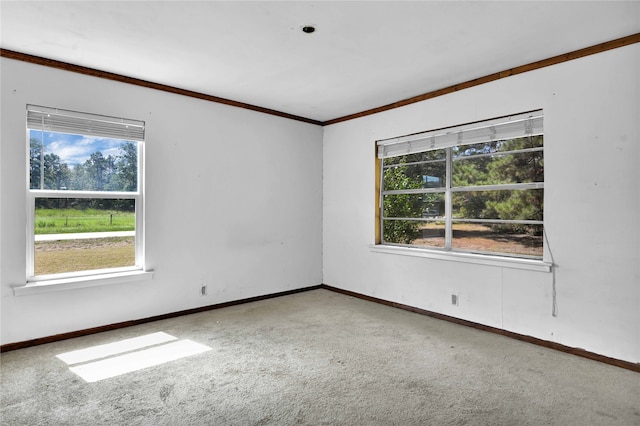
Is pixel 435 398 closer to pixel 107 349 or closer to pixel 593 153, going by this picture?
pixel 593 153

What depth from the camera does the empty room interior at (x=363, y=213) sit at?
8.07 feet

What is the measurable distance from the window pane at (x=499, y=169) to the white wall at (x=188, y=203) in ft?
7.10

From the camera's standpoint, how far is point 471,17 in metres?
2.54

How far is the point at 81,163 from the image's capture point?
141 inches

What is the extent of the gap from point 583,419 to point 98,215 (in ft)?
13.7

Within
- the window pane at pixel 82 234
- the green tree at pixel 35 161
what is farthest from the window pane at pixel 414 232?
the green tree at pixel 35 161

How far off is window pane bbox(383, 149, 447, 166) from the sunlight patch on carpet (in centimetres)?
308

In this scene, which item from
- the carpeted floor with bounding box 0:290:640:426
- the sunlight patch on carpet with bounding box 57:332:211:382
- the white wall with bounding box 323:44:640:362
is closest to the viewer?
the carpeted floor with bounding box 0:290:640:426

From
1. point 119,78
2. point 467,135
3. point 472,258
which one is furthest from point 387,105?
point 119,78

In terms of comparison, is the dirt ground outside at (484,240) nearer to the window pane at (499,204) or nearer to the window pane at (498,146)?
the window pane at (499,204)

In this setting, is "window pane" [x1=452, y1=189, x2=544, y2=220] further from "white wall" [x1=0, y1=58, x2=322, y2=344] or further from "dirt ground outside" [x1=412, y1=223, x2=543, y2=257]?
"white wall" [x1=0, y1=58, x2=322, y2=344]

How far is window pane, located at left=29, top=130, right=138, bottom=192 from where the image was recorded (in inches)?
132

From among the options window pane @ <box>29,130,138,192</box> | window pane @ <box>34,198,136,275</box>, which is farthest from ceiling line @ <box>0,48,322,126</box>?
window pane @ <box>34,198,136,275</box>

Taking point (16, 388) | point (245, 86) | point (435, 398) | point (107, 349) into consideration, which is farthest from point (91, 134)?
point (435, 398)
